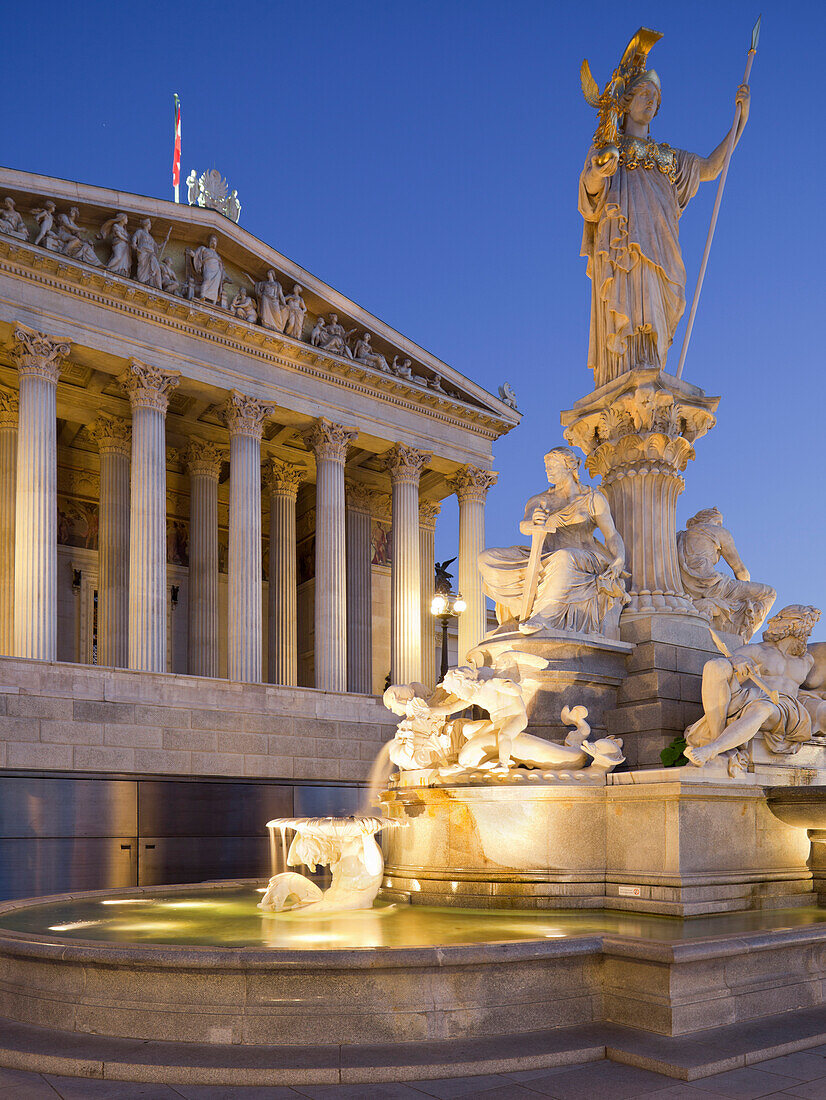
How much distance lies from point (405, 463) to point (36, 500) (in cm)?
1304

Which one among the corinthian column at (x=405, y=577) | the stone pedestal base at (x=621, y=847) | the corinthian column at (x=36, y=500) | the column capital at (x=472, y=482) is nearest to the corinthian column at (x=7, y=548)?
the corinthian column at (x=36, y=500)

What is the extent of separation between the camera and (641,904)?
344 inches

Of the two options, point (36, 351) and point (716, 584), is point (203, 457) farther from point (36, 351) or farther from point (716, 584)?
point (716, 584)

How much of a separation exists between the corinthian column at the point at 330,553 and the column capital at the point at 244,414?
2344mm

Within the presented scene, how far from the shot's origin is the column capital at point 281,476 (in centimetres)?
3738

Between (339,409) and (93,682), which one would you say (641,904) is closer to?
(93,682)

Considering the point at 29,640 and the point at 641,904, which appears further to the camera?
the point at 29,640

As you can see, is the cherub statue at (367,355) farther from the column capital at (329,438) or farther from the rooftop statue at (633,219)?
the rooftop statue at (633,219)

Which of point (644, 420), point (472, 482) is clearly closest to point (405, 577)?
point (472, 482)

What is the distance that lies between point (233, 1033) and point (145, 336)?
26.2 m

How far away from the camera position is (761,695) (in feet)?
31.0

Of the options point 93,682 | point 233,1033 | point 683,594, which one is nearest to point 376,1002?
point 233,1033

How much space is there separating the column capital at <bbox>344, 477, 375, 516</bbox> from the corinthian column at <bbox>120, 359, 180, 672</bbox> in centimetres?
1080

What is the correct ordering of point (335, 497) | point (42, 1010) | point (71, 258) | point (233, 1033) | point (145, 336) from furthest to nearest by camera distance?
point (335, 497)
point (145, 336)
point (71, 258)
point (42, 1010)
point (233, 1033)
